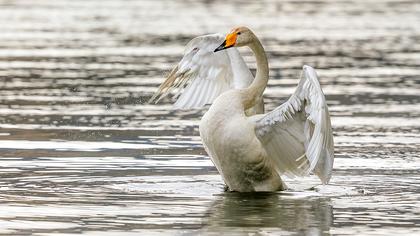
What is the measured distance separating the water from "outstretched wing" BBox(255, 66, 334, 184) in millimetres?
292

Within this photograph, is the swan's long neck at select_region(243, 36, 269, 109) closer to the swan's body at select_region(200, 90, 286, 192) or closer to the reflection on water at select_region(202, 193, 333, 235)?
the swan's body at select_region(200, 90, 286, 192)

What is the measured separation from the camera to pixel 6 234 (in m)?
10.1

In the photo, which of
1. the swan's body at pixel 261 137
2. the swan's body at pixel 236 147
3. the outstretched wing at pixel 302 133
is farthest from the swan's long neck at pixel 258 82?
the outstretched wing at pixel 302 133

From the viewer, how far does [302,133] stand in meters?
12.7

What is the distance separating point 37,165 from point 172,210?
272 centimetres

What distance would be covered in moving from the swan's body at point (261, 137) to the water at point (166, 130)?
0.24m

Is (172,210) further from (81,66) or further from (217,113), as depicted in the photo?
(81,66)

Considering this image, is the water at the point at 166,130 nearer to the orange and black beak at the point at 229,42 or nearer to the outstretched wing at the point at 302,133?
the outstretched wing at the point at 302,133

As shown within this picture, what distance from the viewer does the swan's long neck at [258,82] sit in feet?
42.7

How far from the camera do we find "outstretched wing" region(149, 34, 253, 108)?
46.4 feet

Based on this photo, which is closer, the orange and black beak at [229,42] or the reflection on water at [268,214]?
the reflection on water at [268,214]

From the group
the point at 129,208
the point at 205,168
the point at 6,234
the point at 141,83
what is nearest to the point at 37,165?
the point at 205,168

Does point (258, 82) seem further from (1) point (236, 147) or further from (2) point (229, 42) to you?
(1) point (236, 147)

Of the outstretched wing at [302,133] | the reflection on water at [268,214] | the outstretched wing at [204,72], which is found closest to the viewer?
the reflection on water at [268,214]
